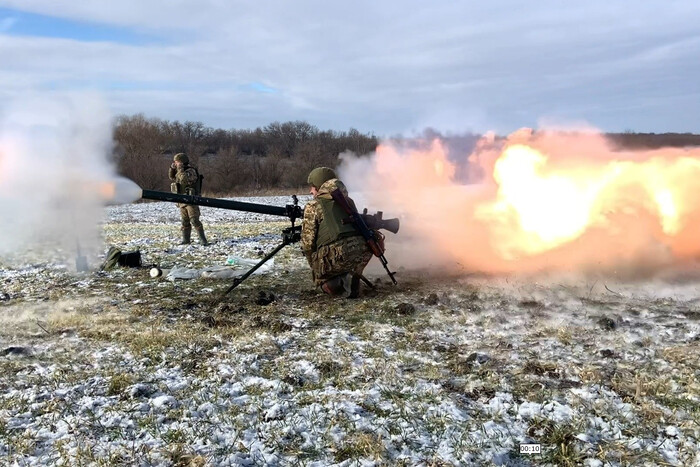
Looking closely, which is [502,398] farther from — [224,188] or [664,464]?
[224,188]

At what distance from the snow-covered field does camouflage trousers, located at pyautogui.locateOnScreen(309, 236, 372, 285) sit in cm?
58

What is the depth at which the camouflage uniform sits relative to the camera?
28.8 feet

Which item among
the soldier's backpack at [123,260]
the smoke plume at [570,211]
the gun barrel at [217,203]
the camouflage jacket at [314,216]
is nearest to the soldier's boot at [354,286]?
the camouflage jacket at [314,216]

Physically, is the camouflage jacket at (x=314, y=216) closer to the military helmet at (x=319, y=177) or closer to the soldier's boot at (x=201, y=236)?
the military helmet at (x=319, y=177)

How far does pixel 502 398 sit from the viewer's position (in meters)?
4.93

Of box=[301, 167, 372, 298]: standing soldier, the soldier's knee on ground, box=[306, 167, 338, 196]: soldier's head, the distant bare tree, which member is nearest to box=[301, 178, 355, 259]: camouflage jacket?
box=[301, 167, 372, 298]: standing soldier

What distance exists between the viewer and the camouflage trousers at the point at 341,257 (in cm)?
875

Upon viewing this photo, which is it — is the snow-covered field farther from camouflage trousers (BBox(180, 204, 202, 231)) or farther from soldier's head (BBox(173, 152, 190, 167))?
soldier's head (BBox(173, 152, 190, 167))

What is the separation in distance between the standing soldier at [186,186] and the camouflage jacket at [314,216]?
266 inches

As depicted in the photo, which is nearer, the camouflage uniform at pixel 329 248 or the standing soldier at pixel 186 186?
the camouflage uniform at pixel 329 248

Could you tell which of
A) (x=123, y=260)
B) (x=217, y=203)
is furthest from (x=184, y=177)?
(x=217, y=203)

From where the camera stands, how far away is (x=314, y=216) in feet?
29.3

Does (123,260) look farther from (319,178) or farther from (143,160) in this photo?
(143,160)

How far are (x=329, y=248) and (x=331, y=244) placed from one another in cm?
8
